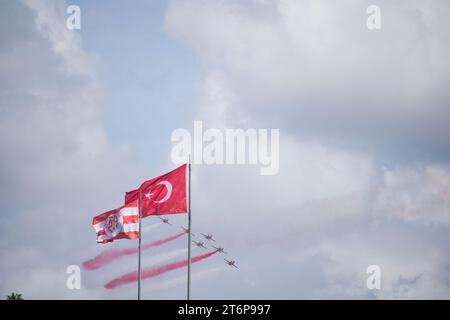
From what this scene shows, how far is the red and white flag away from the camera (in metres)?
59.9

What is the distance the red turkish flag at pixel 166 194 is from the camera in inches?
2073

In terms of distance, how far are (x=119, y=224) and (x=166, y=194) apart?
9.15 m

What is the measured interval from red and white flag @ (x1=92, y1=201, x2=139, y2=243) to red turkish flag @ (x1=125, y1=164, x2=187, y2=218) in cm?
517

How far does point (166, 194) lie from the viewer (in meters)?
53.2

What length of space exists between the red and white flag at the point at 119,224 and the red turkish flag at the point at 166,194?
17.0ft

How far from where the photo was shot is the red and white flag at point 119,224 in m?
59.9

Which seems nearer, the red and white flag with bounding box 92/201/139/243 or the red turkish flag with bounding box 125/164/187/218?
the red turkish flag with bounding box 125/164/187/218

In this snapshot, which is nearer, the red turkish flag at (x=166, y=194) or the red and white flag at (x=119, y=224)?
the red turkish flag at (x=166, y=194)
